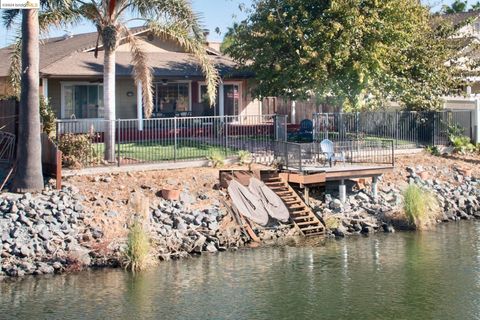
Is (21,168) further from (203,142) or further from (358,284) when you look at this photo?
(358,284)

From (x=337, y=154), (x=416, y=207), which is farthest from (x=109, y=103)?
(x=416, y=207)

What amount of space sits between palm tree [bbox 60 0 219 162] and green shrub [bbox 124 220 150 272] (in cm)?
597

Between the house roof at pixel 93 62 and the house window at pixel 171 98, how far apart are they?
1.28m

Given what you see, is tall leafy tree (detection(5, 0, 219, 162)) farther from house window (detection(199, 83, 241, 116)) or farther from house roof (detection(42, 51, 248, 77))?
house window (detection(199, 83, 241, 116))

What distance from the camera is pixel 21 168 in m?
21.6

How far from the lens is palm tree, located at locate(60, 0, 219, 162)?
24.6 meters

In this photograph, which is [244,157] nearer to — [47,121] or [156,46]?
[47,121]

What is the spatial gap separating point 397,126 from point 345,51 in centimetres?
460

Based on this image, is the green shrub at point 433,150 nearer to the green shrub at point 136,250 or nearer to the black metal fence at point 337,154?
the black metal fence at point 337,154

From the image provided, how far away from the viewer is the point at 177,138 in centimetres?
2788

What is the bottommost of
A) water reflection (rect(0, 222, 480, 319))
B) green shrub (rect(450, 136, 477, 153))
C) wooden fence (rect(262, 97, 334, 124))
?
water reflection (rect(0, 222, 480, 319))

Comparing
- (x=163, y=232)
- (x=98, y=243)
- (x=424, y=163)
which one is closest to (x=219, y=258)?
(x=163, y=232)

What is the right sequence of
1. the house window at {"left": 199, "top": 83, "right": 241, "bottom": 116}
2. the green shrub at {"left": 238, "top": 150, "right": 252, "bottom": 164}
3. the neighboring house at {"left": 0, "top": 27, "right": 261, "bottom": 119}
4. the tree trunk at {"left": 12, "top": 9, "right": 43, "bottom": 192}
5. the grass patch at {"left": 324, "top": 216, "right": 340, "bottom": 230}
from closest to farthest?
the tree trunk at {"left": 12, "top": 9, "right": 43, "bottom": 192} → the grass patch at {"left": 324, "top": 216, "right": 340, "bottom": 230} → the green shrub at {"left": 238, "top": 150, "right": 252, "bottom": 164} → the neighboring house at {"left": 0, "top": 27, "right": 261, "bottom": 119} → the house window at {"left": 199, "top": 83, "right": 241, "bottom": 116}

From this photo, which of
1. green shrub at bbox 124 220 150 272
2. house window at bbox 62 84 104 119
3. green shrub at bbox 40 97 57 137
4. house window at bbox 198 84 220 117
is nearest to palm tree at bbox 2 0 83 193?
green shrub at bbox 40 97 57 137
